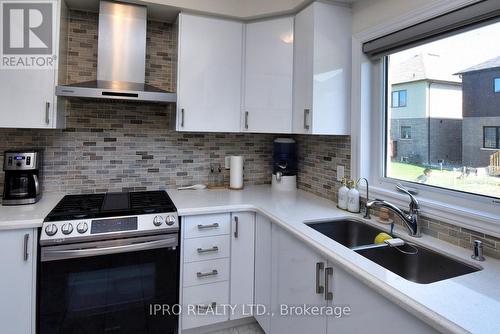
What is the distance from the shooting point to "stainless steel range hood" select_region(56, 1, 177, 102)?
2.04 meters

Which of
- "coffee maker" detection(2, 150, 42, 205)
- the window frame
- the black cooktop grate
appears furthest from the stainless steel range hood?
the window frame

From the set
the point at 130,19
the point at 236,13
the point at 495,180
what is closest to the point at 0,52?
the point at 130,19

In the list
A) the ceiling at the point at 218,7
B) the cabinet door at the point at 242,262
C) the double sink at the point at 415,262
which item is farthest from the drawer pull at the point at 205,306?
the ceiling at the point at 218,7

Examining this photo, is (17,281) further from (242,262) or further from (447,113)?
(447,113)

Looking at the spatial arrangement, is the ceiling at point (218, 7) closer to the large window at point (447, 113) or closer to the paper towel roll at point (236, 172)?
the large window at point (447, 113)

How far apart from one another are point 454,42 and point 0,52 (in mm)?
2557

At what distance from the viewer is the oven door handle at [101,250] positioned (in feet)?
5.30

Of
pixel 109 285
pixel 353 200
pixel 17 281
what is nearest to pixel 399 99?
pixel 353 200

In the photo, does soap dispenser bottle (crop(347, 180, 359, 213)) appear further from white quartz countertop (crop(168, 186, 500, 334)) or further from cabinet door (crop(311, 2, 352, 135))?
cabinet door (crop(311, 2, 352, 135))

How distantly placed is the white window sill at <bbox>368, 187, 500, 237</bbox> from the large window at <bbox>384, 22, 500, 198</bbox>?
4.1 inches

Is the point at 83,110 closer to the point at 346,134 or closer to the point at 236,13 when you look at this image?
the point at 236,13

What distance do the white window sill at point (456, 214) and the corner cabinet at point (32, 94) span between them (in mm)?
2169

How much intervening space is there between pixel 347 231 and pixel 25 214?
73.6 inches

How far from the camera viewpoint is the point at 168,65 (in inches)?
97.1
